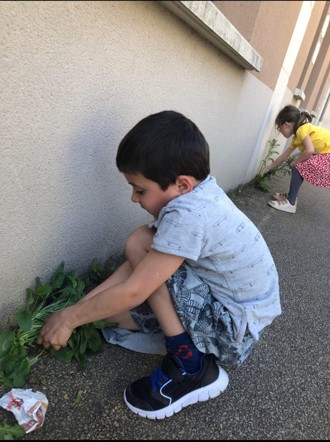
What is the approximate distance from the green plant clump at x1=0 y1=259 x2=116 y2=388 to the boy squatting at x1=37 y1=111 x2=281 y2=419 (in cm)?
5

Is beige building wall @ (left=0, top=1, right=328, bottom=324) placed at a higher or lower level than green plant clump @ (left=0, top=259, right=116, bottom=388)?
higher

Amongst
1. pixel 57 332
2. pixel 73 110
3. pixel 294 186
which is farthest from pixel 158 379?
pixel 294 186

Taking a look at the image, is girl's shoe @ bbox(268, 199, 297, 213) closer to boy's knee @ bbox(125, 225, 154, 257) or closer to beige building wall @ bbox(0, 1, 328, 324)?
beige building wall @ bbox(0, 1, 328, 324)

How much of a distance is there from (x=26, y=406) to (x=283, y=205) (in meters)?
3.48

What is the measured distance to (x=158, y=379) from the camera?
1274mm

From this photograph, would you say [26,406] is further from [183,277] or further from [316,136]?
[316,136]

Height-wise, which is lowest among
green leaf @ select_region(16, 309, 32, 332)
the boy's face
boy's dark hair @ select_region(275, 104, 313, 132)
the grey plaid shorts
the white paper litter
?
the white paper litter

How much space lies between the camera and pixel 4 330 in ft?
4.34

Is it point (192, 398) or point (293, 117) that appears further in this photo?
point (293, 117)

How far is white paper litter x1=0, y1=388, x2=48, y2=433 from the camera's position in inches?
42.8

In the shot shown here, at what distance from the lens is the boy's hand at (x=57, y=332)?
1280mm

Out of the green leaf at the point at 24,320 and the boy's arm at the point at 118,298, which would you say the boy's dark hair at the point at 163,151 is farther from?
the green leaf at the point at 24,320

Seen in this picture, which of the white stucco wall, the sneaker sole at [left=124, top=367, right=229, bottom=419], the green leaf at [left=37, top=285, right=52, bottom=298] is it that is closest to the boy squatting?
the sneaker sole at [left=124, top=367, right=229, bottom=419]

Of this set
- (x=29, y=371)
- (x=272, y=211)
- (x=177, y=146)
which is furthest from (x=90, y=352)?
(x=272, y=211)
